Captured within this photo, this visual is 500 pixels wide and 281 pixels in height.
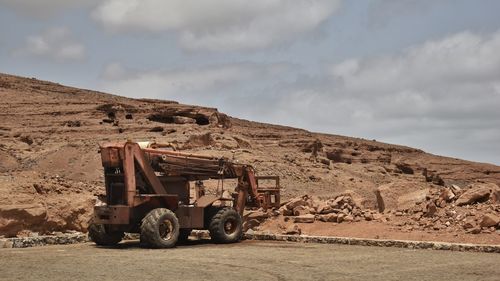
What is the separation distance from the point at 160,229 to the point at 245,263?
459cm

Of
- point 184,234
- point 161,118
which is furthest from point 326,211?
point 161,118

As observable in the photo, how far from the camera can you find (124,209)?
1719 centimetres

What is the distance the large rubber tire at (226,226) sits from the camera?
18875 millimetres

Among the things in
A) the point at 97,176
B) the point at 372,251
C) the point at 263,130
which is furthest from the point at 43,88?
the point at 372,251

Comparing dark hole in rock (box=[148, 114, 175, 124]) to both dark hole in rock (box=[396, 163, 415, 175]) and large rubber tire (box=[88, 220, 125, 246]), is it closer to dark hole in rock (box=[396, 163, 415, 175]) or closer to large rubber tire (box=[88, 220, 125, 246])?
dark hole in rock (box=[396, 163, 415, 175])

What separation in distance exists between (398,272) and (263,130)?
76.0 metres

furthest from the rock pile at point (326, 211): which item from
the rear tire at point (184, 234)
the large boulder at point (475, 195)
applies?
the rear tire at point (184, 234)

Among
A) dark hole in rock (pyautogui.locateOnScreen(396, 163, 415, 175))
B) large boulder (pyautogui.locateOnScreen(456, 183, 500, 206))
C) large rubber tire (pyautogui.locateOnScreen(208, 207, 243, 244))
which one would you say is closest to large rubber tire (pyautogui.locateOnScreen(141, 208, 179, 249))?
large rubber tire (pyautogui.locateOnScreen(208, 207, 243, 244))

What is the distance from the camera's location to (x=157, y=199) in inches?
708

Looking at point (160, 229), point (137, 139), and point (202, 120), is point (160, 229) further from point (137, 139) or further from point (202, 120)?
point (202, 120)

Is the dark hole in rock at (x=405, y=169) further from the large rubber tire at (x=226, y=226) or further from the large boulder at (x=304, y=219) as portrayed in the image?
the large rubber tire at (x=226, y=226)

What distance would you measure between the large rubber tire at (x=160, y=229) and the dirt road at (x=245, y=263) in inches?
18.3

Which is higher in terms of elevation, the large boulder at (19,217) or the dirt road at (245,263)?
the large boulder at (19,217)

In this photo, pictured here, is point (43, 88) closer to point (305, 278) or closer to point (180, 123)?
point (180, 123)
